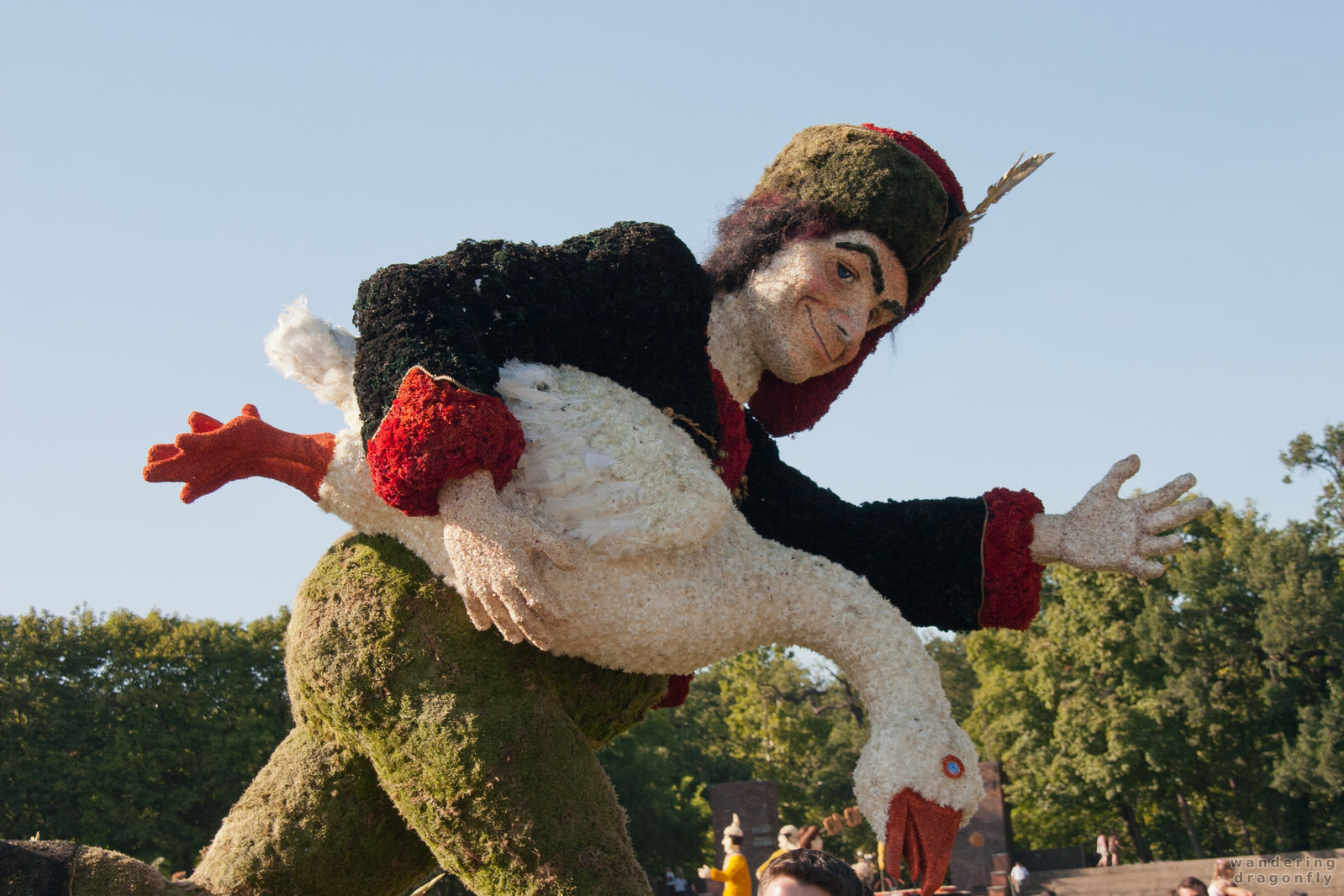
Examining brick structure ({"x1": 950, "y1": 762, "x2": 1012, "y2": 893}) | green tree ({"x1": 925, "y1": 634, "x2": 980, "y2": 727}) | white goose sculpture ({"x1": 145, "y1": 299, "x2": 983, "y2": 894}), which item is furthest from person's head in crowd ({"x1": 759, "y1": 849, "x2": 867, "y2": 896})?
green tree ({"x1": 925, "y1": 634, "x2": 980, "y2": 727})

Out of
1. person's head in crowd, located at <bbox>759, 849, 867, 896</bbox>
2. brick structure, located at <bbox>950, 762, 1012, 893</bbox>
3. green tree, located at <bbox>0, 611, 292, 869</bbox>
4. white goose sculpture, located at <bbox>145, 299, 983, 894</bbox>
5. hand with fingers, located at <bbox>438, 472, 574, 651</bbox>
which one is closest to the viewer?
person's head in crowd, located at <bbox>759, 849, 867, 896</bbox>

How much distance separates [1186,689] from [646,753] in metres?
12.1

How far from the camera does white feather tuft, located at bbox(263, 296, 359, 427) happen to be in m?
3.59

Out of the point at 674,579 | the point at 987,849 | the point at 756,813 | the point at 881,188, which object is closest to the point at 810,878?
the point at 674,579

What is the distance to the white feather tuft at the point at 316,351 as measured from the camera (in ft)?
11.8

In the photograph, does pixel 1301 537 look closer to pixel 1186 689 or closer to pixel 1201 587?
pixel 1201 587

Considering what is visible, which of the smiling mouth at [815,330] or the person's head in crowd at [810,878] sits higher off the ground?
the smiling mouth at [815,330]

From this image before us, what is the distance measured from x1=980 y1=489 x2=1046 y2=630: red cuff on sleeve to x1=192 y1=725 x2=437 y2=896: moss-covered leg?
190cm

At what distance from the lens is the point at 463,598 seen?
10.1 feet

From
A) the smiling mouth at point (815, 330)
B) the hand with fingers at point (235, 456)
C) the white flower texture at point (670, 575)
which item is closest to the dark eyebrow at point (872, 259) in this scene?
the smiling mouth at point (815, 330)

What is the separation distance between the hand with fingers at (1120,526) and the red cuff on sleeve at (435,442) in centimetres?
169

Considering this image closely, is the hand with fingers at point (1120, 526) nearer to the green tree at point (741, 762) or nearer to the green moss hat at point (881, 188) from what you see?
the green moss hat at point (881, 188)

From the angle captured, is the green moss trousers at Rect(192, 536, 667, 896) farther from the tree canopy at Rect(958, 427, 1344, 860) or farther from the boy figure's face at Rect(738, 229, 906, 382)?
the tree canopy at Rect(958, 427, 1344, 860)

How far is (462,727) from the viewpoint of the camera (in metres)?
3.05
